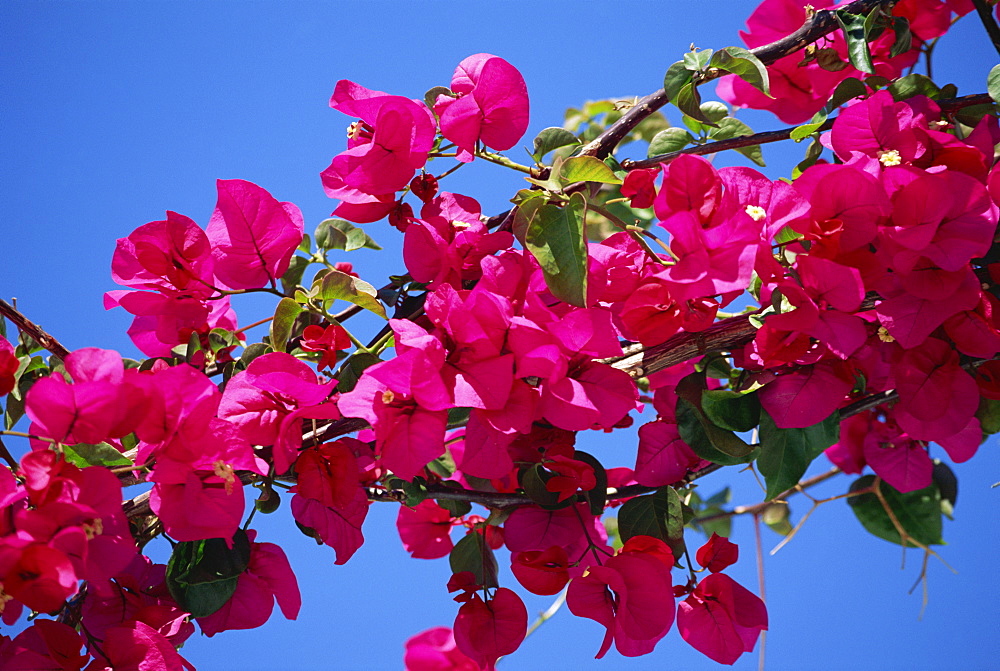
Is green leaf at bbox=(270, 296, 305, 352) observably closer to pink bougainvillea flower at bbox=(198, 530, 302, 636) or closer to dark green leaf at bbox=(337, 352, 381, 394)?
dark green leaf at bbox=(337, 352, 381, 394)

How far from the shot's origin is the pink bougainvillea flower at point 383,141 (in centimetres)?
53

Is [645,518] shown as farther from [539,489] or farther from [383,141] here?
[383,141]

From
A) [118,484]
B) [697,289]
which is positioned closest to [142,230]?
[118,484]

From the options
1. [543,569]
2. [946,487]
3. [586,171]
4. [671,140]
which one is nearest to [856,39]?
[671,140]

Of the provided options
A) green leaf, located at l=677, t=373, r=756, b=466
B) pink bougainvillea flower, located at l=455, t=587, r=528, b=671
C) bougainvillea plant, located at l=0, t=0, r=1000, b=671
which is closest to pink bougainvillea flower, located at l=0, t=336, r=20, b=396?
bougainvillea plant, located at l=0, t=0, r=1000, b=671

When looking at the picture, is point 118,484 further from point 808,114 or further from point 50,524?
point 808,114

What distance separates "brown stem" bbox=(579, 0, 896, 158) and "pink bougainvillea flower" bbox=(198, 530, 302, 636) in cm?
41

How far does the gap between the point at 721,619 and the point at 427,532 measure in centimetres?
32

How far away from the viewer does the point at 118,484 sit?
0.46 metres

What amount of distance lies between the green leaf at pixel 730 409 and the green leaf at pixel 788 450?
2 cm

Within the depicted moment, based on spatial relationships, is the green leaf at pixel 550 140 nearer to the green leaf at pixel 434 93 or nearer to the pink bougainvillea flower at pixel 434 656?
the green leaf at pixel 434 93

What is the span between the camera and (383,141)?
535 mm

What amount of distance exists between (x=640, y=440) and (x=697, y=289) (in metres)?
0.23

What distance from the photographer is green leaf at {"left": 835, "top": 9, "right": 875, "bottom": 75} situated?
0.59 metres
